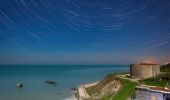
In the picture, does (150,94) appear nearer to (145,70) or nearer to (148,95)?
(148,95)

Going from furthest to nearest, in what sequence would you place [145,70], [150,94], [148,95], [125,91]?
[145,70], [125,91], [148,95], [150,94]

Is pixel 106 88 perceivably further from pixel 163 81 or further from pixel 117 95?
pixel 163 81

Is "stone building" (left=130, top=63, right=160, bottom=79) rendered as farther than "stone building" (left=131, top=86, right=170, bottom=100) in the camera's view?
Yes

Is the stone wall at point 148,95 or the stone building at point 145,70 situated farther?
the stone building at point 145,70

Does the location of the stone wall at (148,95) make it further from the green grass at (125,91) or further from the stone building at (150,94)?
the green grass at (125,91)

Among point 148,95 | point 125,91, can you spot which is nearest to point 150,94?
point 148,95

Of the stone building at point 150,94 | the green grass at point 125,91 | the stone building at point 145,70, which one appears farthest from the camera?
the stone building at point 145,70

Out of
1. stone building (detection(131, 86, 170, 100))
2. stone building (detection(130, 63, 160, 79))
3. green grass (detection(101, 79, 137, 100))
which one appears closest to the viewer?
A: stone building (detection(131, 86, 170, 100))

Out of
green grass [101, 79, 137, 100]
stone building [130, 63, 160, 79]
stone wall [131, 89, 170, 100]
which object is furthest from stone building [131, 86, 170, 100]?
stone building [130, 63, 160, 79]

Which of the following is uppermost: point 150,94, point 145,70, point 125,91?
point 145,70

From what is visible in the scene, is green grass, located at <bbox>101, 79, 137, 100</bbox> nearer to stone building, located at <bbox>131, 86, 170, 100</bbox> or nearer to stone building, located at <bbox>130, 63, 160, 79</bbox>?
stone building, located at <bbox>131, 86, 170, 100</bbox>

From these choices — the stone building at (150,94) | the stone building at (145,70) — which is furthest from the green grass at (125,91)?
the stone building at (145,70)

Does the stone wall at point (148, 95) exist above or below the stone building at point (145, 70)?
below

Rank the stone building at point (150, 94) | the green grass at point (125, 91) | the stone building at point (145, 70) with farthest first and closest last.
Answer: the stone building at point (145, 70) → the green grass at point (125, 91) → the stone building at point (150, 94)
